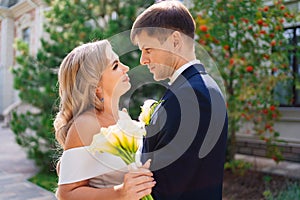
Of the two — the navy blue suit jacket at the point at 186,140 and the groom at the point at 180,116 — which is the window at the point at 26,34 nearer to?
the groom at the point at 180,116

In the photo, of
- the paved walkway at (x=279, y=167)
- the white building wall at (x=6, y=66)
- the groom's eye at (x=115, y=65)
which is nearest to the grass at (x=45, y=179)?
the paved walkway at (x=279, y=167)

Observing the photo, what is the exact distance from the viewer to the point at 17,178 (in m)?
5.09

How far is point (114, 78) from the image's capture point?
3.89 ft

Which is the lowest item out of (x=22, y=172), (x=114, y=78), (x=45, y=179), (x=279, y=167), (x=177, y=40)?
(x=279, y=167)

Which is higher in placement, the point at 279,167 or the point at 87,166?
the point at 87,166

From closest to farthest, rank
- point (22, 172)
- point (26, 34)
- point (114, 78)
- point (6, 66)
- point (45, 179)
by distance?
1. point (114, 78)
2. point (45, 179)
3. point (22, 172)
4. point (26, 34)
5. point (6, 66)

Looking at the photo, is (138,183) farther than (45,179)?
No

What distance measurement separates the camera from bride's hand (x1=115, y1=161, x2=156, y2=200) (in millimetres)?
934

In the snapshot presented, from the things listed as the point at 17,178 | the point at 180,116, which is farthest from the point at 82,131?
the point at 17,178

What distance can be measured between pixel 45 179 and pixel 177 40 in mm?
4617

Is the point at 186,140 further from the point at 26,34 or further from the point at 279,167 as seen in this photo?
the point at 26,34

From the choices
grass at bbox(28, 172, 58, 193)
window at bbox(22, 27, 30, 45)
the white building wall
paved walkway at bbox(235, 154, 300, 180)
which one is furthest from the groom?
window at bbox(22, 27, 30, 45)

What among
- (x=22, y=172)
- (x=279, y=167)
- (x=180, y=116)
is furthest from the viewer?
(x=279, y=167)

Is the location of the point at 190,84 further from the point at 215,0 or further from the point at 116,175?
the point at 215,0
